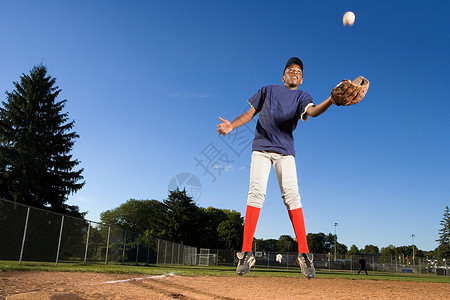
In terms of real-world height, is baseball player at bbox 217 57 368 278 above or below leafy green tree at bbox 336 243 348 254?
above

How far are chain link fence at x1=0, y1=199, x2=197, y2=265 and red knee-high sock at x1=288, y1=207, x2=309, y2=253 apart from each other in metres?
15.8

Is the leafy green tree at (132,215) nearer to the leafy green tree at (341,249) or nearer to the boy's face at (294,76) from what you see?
the boy's face at (294,76)

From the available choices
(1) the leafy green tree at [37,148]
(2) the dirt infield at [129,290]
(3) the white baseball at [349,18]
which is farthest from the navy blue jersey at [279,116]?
(1) the leafy green tree at [37,148]

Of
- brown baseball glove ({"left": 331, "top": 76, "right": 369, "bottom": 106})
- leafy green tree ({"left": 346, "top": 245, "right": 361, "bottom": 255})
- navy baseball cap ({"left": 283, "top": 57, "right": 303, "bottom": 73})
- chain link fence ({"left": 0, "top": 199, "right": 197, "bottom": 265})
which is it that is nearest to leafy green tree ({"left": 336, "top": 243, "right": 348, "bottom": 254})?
leafy green tree ({"left": 346, "top": 245, "right": 361, "bottom": 255})

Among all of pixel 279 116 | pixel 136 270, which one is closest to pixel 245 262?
pixel 279 116

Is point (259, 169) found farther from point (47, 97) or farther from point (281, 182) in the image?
point (47, 97)

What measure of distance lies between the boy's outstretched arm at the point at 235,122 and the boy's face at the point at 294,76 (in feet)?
1.85

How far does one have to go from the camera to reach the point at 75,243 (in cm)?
2006

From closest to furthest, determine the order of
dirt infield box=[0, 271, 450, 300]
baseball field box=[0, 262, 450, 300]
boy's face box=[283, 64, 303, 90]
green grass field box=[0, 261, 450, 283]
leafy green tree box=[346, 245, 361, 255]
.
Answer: boy's face box=[283, 64, 303, 90], dirt infield box=[0, 271, 450, 300], baseball field box=[0, 262, 450, 300], green grass field box=[0, 261, 450, 283], leafy green tree box=[346, 245, 361, 255]

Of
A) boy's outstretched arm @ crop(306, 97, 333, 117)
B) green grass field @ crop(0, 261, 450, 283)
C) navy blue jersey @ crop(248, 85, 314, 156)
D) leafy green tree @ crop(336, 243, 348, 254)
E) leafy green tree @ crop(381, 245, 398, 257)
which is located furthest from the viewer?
leafy green tree @ crop(381, 245, 398, 257)

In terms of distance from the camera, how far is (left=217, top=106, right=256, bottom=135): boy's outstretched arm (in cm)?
401

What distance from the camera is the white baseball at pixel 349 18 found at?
437 centimetres

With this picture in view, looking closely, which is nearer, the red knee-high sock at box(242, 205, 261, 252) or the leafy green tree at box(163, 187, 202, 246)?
the red knee-high sock at box(242, 205, 261, 252)

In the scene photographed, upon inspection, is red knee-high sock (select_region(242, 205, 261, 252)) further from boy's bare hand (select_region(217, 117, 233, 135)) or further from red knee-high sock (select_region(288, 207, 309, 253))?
boy's bare hand (select_region(217, 117, 233, 135))
